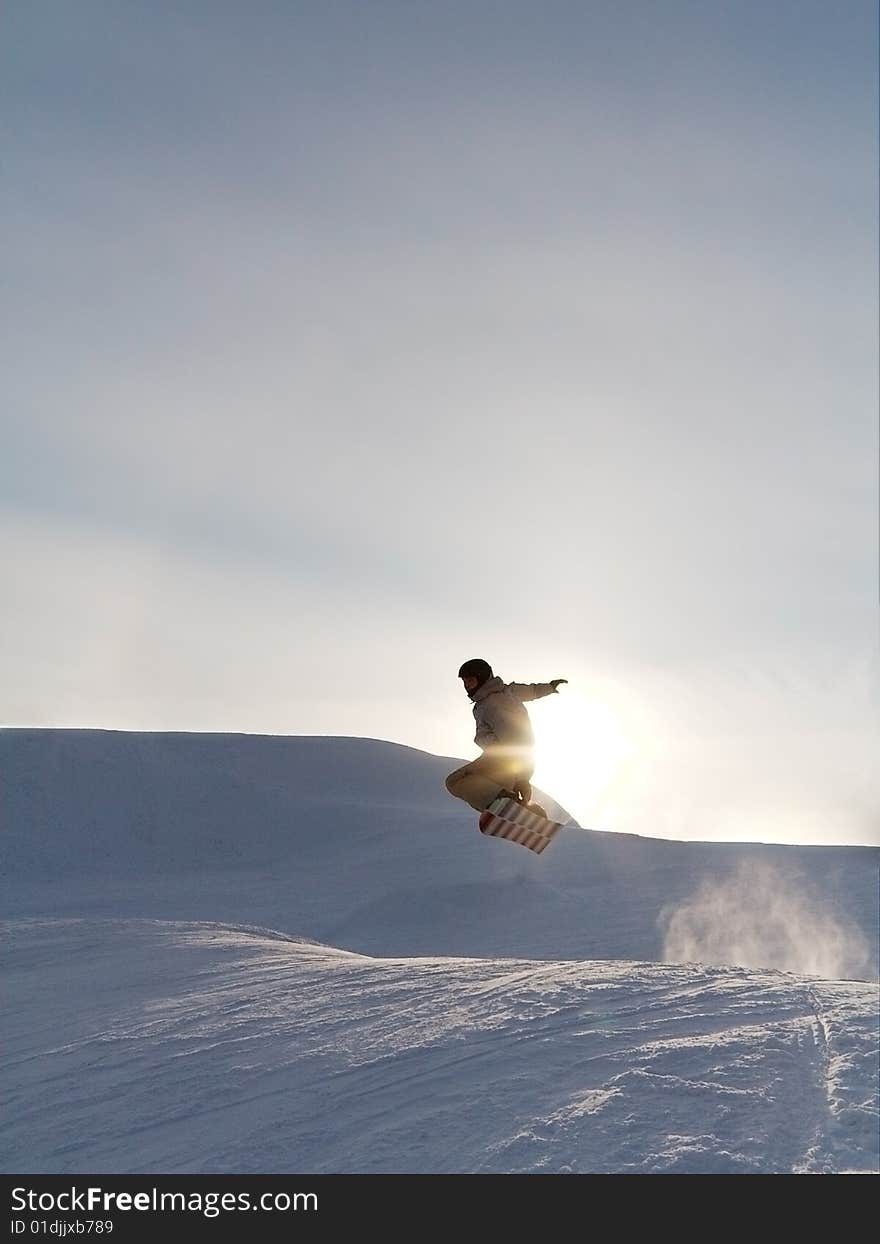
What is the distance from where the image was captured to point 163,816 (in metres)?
49.9

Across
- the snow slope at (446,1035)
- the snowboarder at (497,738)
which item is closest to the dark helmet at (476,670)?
the snowboarder at (497,738)

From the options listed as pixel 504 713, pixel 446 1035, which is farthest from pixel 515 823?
pixel 446 1035

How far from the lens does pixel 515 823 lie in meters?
10.6

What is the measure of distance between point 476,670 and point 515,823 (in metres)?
1.49

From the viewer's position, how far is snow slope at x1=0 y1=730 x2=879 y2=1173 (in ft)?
39.0

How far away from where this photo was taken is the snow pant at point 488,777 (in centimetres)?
1048

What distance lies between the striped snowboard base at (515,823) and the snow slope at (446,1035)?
3246 millimetres

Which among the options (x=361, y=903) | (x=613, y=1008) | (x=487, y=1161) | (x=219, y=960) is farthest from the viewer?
(x=361, y=903)

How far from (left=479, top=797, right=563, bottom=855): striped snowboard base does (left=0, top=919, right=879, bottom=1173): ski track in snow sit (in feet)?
10.6

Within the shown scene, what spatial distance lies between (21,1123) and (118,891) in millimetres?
26431

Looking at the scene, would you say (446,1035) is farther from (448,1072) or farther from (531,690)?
(531,690)

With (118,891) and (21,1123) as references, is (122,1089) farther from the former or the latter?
(118,891)

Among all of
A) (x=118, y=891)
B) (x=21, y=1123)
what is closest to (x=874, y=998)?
(x=21, y=1123)
